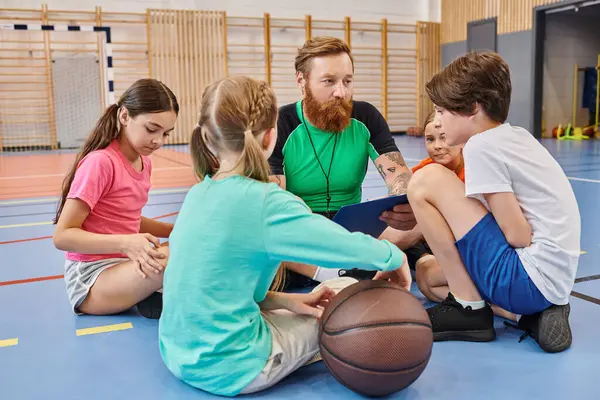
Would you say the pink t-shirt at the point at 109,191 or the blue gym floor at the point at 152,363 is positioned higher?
the pink t-shirt at the point at 109,191

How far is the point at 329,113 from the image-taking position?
2730mm

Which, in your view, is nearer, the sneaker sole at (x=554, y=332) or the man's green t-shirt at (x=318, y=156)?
the sneaker sole at (x=554, y=332)

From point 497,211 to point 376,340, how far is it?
2.16 feet

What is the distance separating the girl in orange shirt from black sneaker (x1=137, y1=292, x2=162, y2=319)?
116cm

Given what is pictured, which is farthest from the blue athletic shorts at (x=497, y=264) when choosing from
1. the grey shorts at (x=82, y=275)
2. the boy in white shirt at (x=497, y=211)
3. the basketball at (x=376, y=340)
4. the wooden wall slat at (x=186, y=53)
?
the wooden wall slat at (x=186, y=53)

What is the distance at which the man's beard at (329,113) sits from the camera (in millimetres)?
2717

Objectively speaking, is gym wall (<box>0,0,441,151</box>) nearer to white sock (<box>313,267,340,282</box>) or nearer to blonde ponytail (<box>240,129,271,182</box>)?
white sock (<box>313,267,340,282</box>)

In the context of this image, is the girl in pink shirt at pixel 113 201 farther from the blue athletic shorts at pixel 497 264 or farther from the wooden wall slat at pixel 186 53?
the wooden wall slat at pixel 186 53

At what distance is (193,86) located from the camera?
12773mm

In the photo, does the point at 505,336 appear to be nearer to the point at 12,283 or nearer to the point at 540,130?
the point at 12,283

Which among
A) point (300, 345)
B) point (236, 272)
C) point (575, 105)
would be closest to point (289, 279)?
point (300, 345)

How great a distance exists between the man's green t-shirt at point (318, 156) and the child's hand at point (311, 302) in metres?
1.02

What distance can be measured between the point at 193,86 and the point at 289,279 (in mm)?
10689

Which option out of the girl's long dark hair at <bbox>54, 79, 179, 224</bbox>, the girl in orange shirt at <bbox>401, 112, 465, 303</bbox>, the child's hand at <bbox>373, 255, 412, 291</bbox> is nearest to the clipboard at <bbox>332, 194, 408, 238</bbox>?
the child's hand at <bbox>373, 255, 412, 291</bbox>
